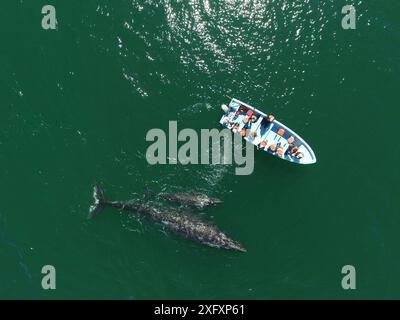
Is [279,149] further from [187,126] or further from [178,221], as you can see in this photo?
[178,221]

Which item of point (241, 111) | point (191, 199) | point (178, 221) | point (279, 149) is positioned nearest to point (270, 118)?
point (241, 111)

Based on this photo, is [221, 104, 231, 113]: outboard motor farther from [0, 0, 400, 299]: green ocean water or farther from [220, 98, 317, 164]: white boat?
[0, 0, 400, 299]: green ocean water

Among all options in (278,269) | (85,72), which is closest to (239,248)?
(278,269)

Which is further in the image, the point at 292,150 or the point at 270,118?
the point at 292,150

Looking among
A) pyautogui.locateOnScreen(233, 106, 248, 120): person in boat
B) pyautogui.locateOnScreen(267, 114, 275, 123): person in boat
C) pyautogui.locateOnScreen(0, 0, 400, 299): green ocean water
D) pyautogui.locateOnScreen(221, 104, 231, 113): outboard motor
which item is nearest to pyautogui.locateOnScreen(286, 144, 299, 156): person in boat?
pyautogui.locateOnScreen(0, 0, 400, 299): green ocean water

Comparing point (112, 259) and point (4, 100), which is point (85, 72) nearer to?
point (4, 100)

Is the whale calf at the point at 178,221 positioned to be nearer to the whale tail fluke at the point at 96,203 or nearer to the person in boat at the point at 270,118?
the whale tail fluke at the point at 96,203

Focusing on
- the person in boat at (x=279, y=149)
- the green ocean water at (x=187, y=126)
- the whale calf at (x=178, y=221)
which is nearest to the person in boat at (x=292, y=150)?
the person in boat at (x=279, y=149)
